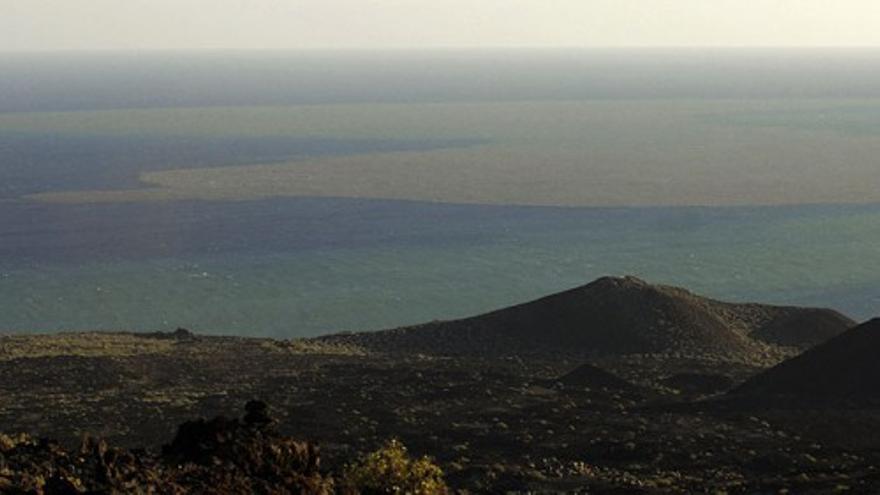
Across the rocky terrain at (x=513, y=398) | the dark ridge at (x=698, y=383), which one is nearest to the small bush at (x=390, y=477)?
the rocky terrain at (x=513, y=398)

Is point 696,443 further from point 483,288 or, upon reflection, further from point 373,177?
point 373,177

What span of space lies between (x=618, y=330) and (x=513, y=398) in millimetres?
21898

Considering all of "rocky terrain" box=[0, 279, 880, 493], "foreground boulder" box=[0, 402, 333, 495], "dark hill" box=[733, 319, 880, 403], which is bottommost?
"rocky terrain" box=[0, 279, 880, 493]

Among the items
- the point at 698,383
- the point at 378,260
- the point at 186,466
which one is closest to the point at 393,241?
the point at 378,260

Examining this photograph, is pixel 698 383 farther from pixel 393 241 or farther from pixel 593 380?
pixel 393 241

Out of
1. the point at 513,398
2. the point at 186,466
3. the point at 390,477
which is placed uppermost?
the point at 186,466

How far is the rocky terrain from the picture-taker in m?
43.5

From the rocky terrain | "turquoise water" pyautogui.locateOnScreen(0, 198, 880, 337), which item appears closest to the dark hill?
the rocky terrain

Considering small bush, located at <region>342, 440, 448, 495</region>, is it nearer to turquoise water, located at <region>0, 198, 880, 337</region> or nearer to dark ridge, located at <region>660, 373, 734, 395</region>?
dark ridge, located at <region>660, 373, 734, 395</region>

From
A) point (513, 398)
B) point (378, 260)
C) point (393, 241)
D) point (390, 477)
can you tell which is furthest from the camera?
point (393, 241)

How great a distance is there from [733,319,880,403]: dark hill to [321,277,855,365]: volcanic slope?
503 inches

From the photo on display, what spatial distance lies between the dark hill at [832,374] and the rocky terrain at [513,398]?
0.11 metres

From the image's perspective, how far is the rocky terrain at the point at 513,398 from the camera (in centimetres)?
4347

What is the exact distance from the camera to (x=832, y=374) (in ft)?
198
